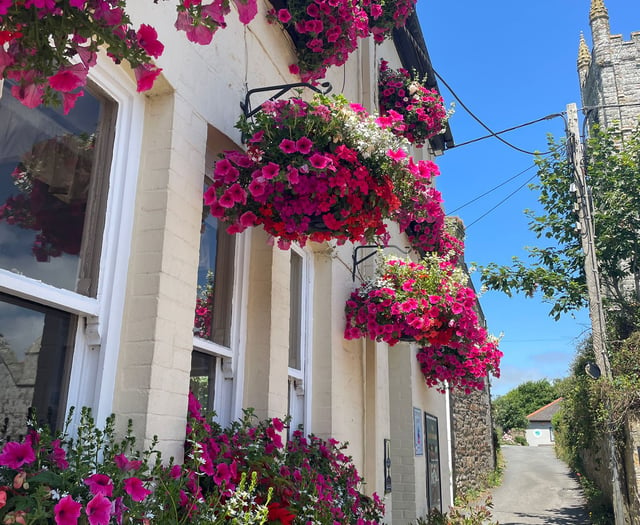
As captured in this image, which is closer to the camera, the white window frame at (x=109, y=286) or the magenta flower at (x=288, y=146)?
the white window frame at (x=109, y=286)

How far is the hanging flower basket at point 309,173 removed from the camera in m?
2.96

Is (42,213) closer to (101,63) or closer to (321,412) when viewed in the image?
(101,63)

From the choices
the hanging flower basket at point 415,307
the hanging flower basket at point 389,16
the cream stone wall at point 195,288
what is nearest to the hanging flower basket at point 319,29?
the cream stone wall at point 195,288

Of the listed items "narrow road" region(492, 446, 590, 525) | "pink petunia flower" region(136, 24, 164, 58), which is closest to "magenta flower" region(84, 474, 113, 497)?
"pink petunia flower" region(136, 24, 164, 58)

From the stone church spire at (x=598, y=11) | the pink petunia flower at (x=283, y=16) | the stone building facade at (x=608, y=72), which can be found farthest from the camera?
the stone church spire at (x=598, y=11)

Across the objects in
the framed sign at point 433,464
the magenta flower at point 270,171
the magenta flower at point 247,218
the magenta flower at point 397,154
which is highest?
the magenta flower at point 397,154

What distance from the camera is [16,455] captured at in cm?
166

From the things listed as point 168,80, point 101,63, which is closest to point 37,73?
point 101,63

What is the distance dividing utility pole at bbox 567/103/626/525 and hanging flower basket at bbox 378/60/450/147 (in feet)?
18.2

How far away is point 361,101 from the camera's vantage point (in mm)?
6980

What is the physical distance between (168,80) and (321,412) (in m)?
2.89

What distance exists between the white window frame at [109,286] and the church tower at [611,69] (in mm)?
27214

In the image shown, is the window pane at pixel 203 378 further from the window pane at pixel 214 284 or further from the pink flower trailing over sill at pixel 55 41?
the pink flower trailing over sill at pixel 55 41

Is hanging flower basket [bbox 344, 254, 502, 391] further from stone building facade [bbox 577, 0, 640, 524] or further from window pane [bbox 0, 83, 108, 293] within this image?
stone building facade [bbox 577, 0, 640, 524]
